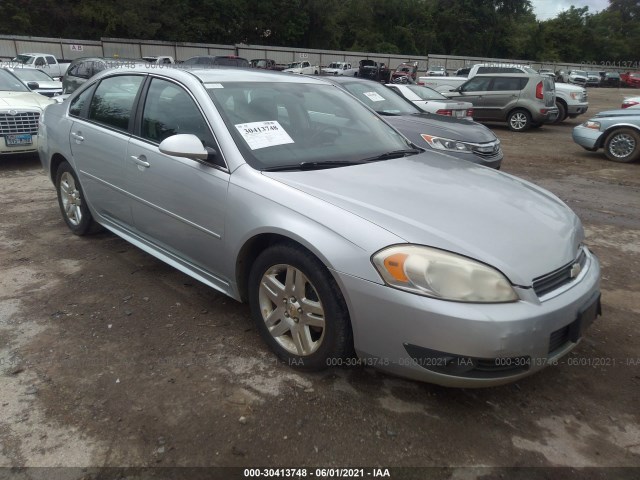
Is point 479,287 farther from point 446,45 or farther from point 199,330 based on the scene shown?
point 446,45

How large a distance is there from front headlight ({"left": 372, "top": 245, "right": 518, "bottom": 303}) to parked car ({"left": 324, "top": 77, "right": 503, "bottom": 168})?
4383mm

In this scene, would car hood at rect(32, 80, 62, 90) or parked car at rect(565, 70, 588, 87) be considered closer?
car hood at rect(32, 80, 62, 90)

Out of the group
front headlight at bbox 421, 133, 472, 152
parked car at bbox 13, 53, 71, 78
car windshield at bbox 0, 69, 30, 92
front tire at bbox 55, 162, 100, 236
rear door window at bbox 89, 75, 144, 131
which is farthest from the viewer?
parked car at bbox 13, 53, 71, 78

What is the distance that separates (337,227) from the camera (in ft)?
7.96

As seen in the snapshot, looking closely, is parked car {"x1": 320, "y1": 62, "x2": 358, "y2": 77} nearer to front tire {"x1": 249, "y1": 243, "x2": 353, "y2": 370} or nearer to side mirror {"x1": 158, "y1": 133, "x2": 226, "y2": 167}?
side mirror {"x1": 158, "y1": 133, "x2": 226, "y2": 167}

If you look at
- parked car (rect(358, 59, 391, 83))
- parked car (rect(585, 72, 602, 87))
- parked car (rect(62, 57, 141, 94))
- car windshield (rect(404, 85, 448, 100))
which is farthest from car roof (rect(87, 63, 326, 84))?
parked car (rect(585, 72, 602, 87))

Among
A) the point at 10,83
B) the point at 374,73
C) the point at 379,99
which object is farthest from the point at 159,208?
the point at 374,73

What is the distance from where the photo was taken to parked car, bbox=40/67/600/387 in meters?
2.25

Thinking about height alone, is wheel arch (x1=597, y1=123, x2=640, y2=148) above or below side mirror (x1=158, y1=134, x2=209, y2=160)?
below

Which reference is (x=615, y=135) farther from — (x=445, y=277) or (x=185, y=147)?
(x=185, y=147)

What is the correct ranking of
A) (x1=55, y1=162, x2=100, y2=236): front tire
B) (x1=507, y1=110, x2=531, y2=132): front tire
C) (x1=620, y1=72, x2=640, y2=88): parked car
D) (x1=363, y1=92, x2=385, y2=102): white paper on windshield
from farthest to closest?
(x1=620, y1=72, x2=640, y2=88): parked car, (x1=507, y1=110, x2=531, y2=132): front tire, (x1=363, y1=92, x2=385, y2=102): white paper on windshield, (x1=55, y1=162, x2=100, y2=236): front tire

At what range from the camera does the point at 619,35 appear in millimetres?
82375

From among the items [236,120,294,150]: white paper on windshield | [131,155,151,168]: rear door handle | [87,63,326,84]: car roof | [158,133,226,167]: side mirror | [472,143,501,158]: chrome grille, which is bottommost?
[472,143,501,158]: chrome grille

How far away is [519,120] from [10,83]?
12291 millimetres
